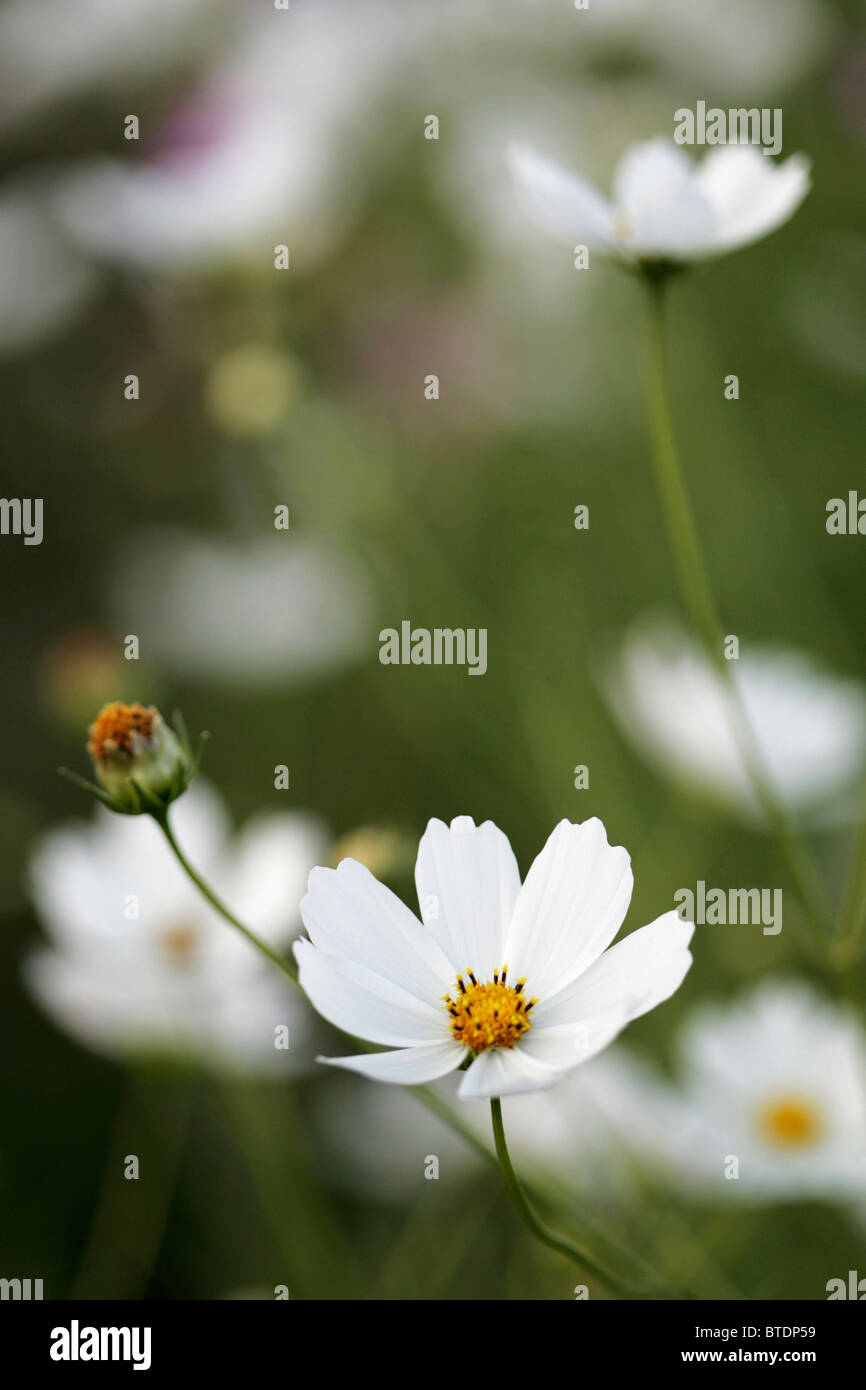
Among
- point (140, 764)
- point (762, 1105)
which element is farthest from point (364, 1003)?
point (762, 1105)

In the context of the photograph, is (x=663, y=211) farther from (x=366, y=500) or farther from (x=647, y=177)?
(x=366, y=500)

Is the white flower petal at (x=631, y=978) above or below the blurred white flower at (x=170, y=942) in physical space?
below

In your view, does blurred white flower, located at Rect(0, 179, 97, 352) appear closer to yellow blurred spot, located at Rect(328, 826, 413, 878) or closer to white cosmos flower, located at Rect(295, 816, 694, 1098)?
yellow blurred spot, located at Rect(328, 826, 413, 878)

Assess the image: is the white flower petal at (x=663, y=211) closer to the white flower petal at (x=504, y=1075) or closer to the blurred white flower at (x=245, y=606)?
the white flower petal at (x=504, y=1075)

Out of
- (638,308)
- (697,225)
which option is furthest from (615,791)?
(638,308)

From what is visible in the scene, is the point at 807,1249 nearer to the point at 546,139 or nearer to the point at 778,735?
the point at 778,735

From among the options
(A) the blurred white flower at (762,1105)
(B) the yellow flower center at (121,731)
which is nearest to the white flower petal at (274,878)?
(A) the blurred white flower at (762,1105)
